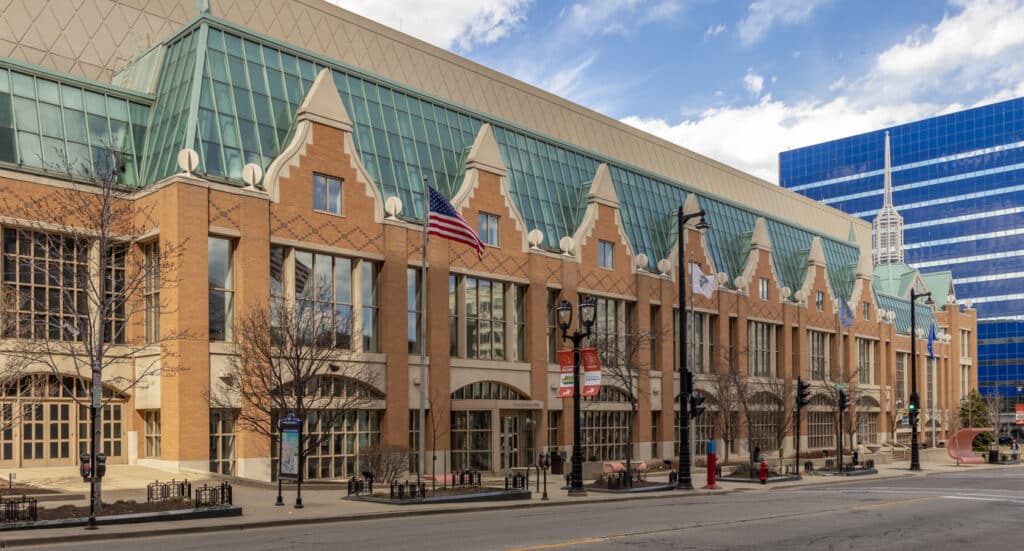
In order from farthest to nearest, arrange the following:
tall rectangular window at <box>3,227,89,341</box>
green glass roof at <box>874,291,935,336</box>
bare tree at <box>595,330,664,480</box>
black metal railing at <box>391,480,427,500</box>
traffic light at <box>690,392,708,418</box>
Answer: green glass roof at <box>874,291,935,336</box>, bare tree at <box>595,330,664,480</box>, traffic light at <box>690,392,708,418</box>, tall rectangular window at <box>3,227,89,341</box>, black metal railing at <box>391,480,427,500</box>

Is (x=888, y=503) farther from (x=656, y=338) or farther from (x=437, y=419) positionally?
(x=656, y=338)

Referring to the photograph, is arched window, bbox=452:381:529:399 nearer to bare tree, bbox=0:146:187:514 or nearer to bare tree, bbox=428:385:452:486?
bare tree, bbox=428:385:452:486

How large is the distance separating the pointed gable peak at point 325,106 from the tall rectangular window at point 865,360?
5856 centimetres

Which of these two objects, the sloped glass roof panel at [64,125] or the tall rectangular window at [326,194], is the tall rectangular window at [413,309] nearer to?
the tall rectangular window at [326,194]

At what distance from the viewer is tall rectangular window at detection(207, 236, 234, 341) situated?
36.2m

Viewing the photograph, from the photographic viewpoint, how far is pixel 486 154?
48.9 m

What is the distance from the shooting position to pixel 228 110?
127ft

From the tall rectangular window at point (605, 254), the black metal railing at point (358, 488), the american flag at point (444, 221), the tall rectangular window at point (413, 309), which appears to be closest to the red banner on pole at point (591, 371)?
the american flag at point (444, 221)

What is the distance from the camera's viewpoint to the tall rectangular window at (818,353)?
78.8 m

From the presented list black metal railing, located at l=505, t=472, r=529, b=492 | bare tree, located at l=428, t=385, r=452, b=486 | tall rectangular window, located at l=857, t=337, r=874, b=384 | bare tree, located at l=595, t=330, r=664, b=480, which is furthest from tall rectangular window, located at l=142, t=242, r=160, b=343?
tall rectangular window, located at l=857, t=337, r=874, b=384

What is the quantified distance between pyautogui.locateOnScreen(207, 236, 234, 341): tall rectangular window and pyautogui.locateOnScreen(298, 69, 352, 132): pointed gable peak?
22.1ft

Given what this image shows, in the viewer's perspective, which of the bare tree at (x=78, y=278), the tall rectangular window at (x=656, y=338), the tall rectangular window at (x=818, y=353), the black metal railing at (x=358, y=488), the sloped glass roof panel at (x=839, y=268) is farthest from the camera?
the sloped glass roof panel at (x=839, y=268)

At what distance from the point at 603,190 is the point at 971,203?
391 feet

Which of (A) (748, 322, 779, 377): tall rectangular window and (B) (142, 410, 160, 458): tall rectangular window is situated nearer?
(B) (142, 410, 160, 458): tall rectangular window
